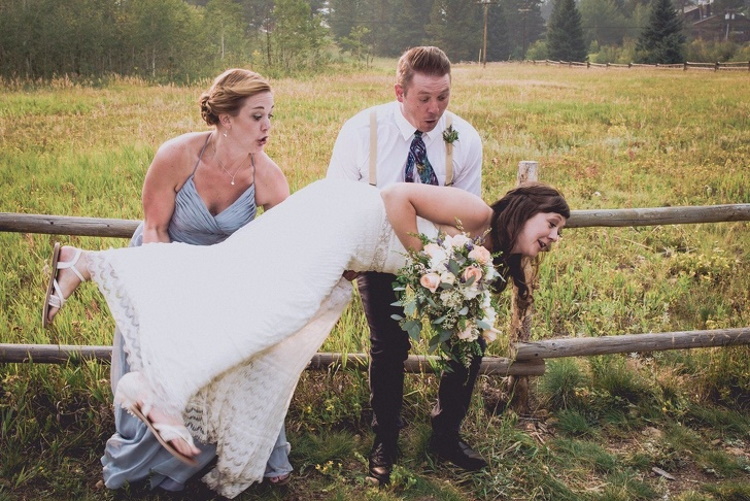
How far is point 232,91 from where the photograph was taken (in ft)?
9.68

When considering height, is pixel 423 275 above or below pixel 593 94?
below

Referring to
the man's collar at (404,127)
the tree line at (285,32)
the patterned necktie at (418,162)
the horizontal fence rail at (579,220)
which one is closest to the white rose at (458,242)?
the patterned necktie at (418,162)

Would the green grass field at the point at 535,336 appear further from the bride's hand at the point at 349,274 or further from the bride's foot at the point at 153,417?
the bride's hand at the point at 349,274

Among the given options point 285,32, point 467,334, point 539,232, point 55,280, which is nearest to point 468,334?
point 467,334

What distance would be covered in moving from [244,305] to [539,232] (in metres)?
1.41

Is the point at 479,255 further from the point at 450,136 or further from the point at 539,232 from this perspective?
the point at 450,136

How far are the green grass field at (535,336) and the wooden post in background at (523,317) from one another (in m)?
0.09

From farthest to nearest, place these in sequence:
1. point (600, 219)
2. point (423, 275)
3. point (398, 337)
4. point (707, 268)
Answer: point (707, 268) < point (600, 219) < point (398, 337) < point (423, 275)

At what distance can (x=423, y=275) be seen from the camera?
2594 millimetres

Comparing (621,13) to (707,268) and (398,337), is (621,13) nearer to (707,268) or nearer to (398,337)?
(707,268)

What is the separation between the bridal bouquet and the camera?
2.54 m

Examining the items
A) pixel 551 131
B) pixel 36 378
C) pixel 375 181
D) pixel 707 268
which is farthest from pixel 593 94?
pixel 36 378

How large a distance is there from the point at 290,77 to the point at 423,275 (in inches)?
681

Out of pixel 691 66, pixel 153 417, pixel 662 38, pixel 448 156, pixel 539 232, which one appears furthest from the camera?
pixel 662 38
